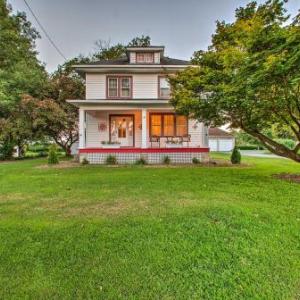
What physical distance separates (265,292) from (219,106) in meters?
7.55

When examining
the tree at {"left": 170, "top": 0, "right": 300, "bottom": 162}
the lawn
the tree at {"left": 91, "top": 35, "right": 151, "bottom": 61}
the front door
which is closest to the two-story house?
the front door

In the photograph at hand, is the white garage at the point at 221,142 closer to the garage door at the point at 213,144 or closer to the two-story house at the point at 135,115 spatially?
the garage door at the point at 213,144

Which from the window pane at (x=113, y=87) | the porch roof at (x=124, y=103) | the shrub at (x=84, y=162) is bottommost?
the shrub at (x=84, y=162)

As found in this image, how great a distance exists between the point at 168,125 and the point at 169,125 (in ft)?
0.22

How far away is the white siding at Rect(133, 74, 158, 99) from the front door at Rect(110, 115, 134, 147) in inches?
66.9

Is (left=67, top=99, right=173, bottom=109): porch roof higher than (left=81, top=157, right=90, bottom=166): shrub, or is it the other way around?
(left=67, top=99, right=173, bottom=109): porch roof

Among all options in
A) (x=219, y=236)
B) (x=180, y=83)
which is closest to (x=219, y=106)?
(x=180, y=83)

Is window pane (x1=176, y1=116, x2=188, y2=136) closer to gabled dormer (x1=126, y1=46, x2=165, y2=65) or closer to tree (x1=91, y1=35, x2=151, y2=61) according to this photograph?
gabled dormer (x1=126, y1=46, x2=165, y2=65)

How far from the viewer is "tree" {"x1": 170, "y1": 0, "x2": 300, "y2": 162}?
25.0 feet

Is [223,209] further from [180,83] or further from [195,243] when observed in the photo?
[180,83]

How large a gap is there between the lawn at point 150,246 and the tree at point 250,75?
3444 millimetres

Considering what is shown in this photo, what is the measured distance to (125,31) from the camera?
28.5m

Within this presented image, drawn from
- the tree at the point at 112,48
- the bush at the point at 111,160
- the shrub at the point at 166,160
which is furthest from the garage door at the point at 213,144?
the bush at the point at 111,160

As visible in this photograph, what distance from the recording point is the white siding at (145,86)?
1797 centimetres
